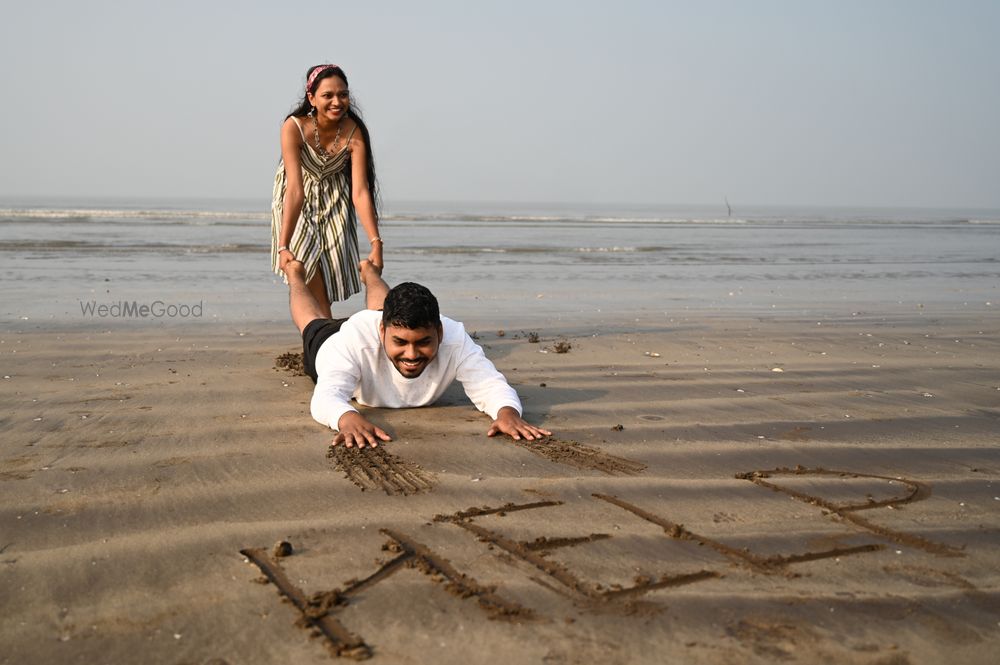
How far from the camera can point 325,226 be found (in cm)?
645

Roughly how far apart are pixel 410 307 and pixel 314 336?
3.33 feet

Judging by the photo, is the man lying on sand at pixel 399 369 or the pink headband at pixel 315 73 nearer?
the man lying on sand at pixel 399 369

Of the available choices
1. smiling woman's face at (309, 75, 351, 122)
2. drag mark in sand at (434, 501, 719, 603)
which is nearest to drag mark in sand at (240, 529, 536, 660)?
drag mark in sand at (434, 501, 719, 603)

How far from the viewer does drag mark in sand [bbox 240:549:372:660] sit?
7.20 feet

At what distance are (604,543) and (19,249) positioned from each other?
14.1m

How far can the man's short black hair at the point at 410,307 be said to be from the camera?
13.5 feet

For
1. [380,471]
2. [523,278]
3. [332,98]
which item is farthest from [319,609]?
[523,278]

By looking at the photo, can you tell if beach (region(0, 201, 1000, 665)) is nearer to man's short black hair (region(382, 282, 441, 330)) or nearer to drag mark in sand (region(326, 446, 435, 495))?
drag mark in sand (region(326, 446, 435, 495))

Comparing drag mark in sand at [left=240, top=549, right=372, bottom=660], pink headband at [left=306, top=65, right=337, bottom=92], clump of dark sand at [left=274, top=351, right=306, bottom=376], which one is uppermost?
pink headband at [left=306, top=65, right=337, bottom=92]

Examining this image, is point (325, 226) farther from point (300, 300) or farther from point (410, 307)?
point (410, 307)

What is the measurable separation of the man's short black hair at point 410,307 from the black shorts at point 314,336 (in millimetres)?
707

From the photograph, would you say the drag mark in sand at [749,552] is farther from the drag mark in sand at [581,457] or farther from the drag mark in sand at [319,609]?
the drag mark in sand at [319,609]

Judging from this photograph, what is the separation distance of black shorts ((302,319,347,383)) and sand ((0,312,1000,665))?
16 cm

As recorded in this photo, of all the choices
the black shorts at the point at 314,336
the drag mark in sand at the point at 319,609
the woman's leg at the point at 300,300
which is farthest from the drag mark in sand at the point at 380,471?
the woman's leg at the point at 300,300
